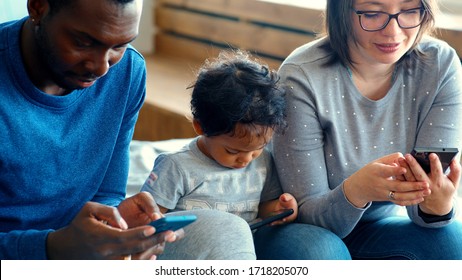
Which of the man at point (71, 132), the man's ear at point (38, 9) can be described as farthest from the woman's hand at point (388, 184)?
the man's ear at point (38, 9)

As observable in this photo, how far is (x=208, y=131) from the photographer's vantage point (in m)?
1.54

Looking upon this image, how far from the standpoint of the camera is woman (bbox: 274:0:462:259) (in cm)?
154

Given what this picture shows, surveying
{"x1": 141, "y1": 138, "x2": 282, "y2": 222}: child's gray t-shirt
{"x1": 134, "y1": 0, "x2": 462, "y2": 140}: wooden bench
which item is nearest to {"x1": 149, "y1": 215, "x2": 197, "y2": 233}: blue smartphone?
{"x1": 141, "y1": 138, "x2": 282, "y2": 222}: child's gray t-shirt

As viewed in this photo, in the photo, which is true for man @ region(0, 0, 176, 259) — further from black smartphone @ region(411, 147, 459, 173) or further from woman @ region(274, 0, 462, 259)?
black smartphone @ region(411, 147, 459, 173)

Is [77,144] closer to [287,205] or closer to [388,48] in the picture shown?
[287,205]

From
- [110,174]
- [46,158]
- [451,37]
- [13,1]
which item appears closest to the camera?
[46,158]

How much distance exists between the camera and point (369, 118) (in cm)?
163

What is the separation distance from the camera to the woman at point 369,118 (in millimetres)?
1542

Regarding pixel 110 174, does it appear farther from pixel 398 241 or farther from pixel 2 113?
pixel 398 241

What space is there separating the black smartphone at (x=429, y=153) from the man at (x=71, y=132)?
0.51 metres

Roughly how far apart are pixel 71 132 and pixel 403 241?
0.72m

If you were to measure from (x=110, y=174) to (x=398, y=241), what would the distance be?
2.01 ft

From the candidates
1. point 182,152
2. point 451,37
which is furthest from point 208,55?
point 182,152

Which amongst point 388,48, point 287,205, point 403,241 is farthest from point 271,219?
point 388,48
